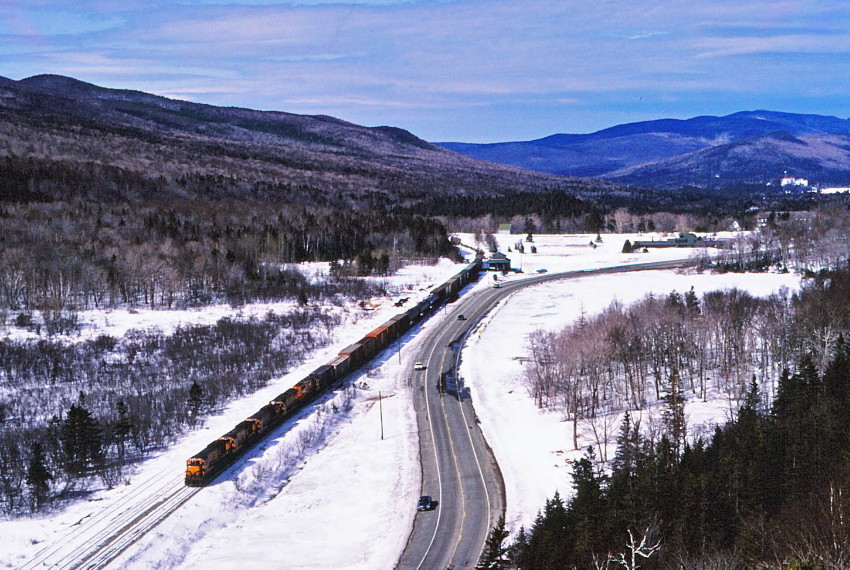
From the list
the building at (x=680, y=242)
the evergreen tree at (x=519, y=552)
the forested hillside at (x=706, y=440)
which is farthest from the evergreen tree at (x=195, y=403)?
the building at (x=680, y=242)

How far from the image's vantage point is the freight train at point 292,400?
45906 millimetres

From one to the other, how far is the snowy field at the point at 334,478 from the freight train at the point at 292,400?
102cm

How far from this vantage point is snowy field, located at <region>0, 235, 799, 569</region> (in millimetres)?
38906

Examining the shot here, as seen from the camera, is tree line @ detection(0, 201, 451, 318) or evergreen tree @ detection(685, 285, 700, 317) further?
tree line @ detection(0, 201, 451, 318)

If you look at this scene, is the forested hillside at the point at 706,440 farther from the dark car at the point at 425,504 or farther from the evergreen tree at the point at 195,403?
the evergreen tree at the point at 195,403

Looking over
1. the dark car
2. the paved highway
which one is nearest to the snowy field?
the dark car

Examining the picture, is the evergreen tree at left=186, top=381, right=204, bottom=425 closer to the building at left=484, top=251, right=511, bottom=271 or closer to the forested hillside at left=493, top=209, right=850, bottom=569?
the forested hillside at left=493, top=209, right=850, bottom=569

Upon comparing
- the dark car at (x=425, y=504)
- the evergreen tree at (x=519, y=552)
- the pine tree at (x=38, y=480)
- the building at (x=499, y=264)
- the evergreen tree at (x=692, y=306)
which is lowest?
the dark car at (x=425, y=504)

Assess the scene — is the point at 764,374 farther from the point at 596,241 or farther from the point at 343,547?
the point at 596,241

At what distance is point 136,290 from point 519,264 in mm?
78210

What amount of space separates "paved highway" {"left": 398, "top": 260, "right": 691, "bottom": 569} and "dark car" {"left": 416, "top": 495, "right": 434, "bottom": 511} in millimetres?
301

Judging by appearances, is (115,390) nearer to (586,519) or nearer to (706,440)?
(586,519)

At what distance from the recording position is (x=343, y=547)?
40.0 m

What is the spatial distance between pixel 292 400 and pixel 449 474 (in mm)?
16952
